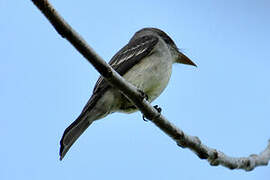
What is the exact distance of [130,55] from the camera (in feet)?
24.8

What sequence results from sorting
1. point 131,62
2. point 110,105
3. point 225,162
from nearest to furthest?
point 225,162
point 110,105
point 131,62

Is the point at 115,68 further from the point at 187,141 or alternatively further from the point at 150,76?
the point at 187,141

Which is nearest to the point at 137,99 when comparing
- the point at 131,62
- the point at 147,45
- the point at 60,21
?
the point at 60,21

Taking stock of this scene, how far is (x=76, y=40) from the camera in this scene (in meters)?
3.90

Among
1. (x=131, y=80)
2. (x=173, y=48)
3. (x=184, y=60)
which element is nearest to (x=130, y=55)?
(x=131, y=80)

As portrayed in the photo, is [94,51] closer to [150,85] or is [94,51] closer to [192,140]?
[192,140]

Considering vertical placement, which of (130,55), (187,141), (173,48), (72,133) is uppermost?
(130,55)

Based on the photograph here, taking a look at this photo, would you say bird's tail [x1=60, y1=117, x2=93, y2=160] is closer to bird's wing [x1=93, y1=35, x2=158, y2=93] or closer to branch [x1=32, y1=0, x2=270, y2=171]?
bird's wing [x1=93, y1=35, x2=158, y2=93]

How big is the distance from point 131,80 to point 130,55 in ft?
2.07

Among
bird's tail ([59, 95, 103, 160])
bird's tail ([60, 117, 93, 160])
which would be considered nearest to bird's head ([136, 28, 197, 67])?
Answer: bird's tail ([59, 95, 103, 160])

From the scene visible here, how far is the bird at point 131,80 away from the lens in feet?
21.6

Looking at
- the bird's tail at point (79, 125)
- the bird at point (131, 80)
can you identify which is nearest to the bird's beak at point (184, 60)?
the bird at point (131, 80)

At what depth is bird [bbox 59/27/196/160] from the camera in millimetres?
6594

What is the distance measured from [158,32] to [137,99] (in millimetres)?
3915
